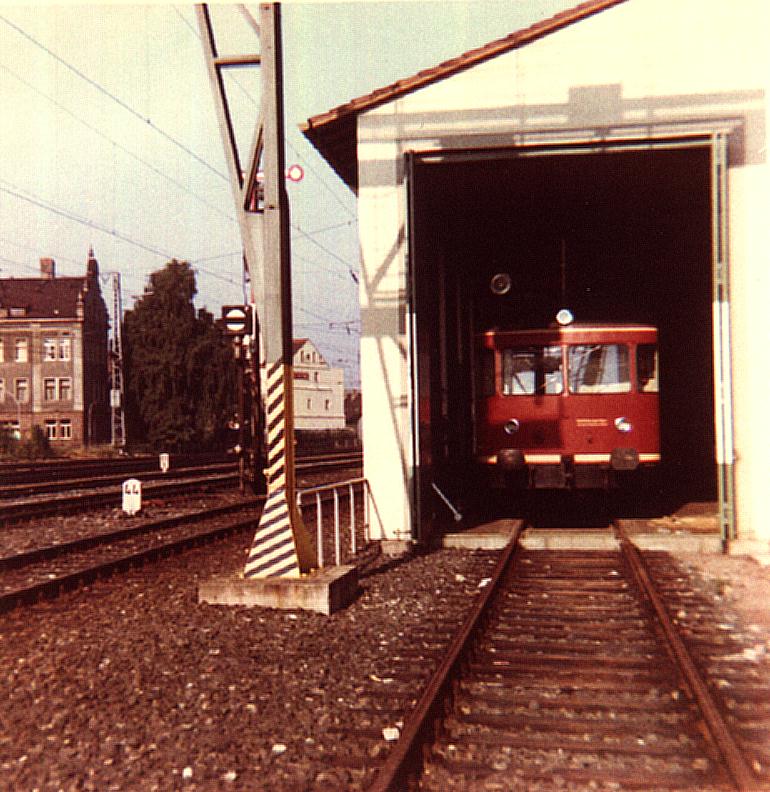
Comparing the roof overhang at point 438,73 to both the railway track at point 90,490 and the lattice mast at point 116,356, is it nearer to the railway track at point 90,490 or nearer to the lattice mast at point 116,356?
the railway track at point 90,490

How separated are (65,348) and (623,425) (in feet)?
154

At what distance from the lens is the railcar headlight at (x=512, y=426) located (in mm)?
13766

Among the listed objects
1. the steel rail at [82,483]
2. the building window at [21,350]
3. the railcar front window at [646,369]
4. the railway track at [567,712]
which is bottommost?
the steel rail at [82,483]

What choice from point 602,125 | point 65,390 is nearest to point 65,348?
point 65,390

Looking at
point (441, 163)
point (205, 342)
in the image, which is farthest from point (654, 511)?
point (205, 342)

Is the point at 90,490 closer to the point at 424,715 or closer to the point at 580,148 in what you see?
the point at 580,148

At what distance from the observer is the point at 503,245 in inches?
→ 754

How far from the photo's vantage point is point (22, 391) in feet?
178

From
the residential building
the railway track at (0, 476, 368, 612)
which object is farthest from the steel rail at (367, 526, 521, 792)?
the residential building

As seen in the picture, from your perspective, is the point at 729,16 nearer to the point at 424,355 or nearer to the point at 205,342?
the point at 424,355

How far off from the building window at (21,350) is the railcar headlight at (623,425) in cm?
4744

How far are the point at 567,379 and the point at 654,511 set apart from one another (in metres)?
3.41

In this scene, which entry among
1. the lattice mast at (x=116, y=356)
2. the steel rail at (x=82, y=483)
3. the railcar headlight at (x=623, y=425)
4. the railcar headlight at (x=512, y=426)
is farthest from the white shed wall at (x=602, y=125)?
the lattice mast at (x=116, y=356)

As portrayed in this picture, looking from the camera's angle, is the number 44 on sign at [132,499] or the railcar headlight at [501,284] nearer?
the railcar headlight at [501,284]
